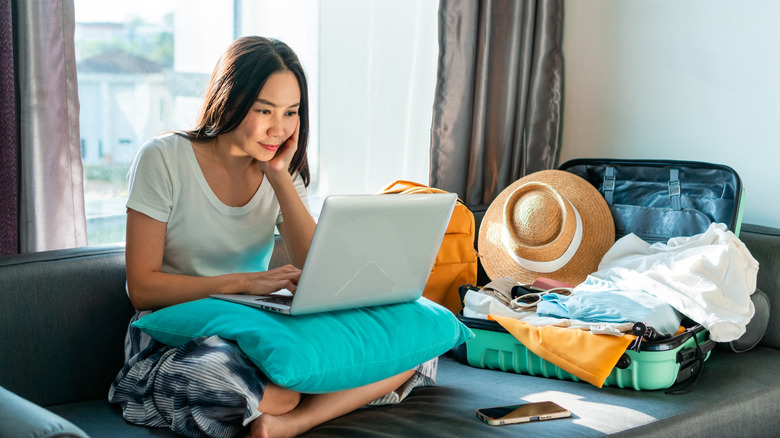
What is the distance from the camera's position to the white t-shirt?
151cm

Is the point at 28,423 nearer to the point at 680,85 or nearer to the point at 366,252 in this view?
the point at 366,252

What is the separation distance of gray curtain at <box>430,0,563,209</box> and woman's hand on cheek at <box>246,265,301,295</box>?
1234 mm

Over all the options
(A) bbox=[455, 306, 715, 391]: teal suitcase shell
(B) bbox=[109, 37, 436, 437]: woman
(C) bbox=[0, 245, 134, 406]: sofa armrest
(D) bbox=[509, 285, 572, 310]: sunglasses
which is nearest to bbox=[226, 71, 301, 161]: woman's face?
(B) bbox=[109, 37, 436, 437]: woman

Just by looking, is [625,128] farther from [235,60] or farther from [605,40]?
[235,60]

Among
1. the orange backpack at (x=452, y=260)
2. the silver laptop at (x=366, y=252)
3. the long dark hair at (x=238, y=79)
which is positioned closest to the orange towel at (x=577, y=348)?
the silver laptop at (x=366, y=252)

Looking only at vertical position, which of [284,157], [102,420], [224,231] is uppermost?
[284,157]

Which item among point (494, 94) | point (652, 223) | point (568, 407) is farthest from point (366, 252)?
point (494, 94)

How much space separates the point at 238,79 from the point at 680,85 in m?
1.71

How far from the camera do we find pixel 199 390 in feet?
3.98

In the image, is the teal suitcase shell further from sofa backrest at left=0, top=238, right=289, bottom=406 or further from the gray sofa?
sofa backrest at left=0, top=238, right=289, bottom=406

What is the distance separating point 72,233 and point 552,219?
145 cm

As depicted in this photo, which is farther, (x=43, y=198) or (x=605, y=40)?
(x=605, y=40)

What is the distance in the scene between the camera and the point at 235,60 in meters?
1.55

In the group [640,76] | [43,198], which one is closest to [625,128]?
[640,76]
